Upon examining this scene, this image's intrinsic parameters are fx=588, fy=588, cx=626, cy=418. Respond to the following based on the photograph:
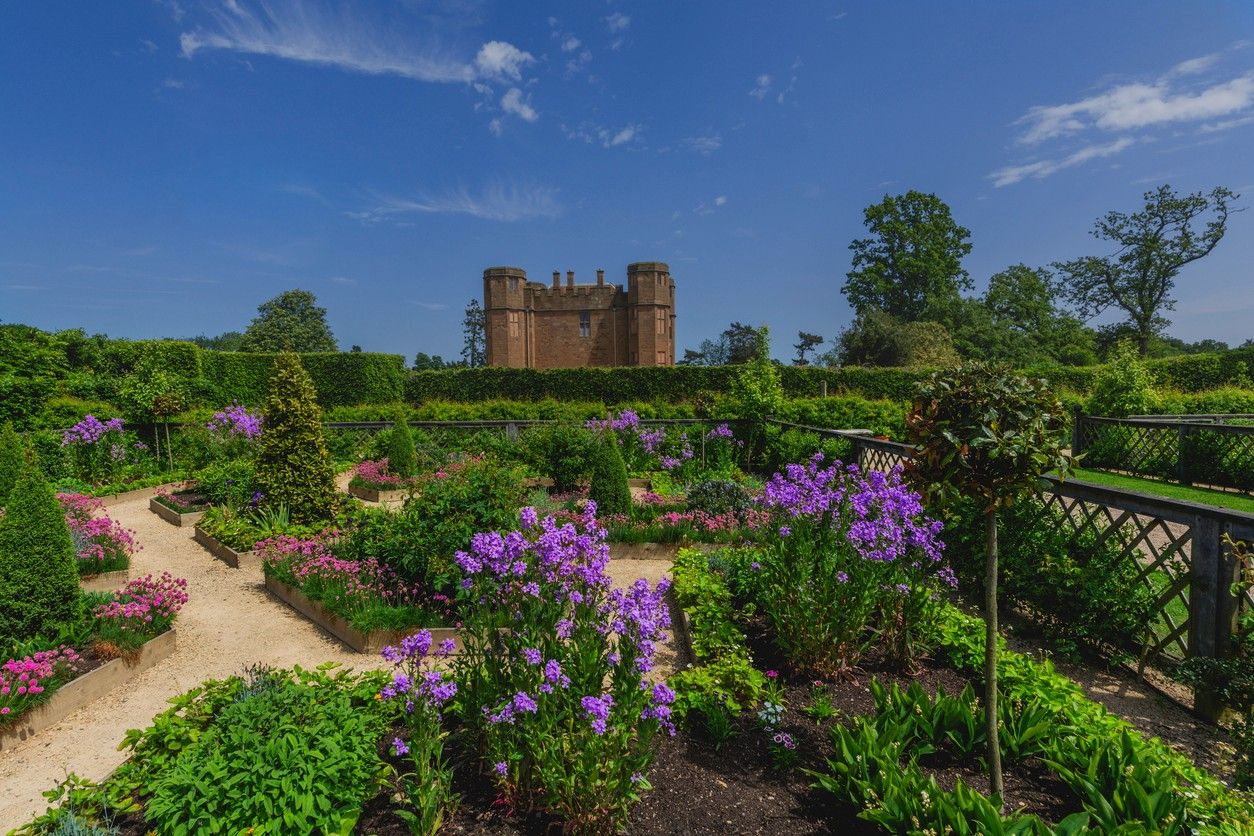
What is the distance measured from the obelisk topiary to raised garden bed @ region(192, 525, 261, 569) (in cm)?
74

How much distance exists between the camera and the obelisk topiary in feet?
26.5

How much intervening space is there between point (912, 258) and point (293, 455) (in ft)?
131

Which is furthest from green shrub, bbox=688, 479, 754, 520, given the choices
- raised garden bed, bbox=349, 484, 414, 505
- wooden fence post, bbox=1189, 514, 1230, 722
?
raised garden bed, bbox=349, 484, 414, 505

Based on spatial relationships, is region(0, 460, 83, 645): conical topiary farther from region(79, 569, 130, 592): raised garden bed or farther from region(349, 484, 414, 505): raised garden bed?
region(349, 484, 414, 505): raised garden bed

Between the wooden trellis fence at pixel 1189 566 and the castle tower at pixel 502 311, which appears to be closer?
the wooden trellis fence at pixel 1189 566

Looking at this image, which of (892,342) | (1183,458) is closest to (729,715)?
(1183,458)

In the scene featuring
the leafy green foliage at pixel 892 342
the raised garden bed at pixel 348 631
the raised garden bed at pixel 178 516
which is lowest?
the raised garden bed at pixel 348 631

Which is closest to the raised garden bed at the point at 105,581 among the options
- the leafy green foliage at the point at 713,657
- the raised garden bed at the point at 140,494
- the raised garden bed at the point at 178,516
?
the raised garden bed at the point at 178,516

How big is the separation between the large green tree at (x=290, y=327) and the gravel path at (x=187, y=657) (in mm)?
42498

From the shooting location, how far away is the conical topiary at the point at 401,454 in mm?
11711

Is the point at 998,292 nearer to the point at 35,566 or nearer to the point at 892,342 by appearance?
the point at 892,342

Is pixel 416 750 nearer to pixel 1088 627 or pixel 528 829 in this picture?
pixel 528 829

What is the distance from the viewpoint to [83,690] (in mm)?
4305

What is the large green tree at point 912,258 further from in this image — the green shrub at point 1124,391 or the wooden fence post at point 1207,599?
the wooden fence post at point 1207,599
